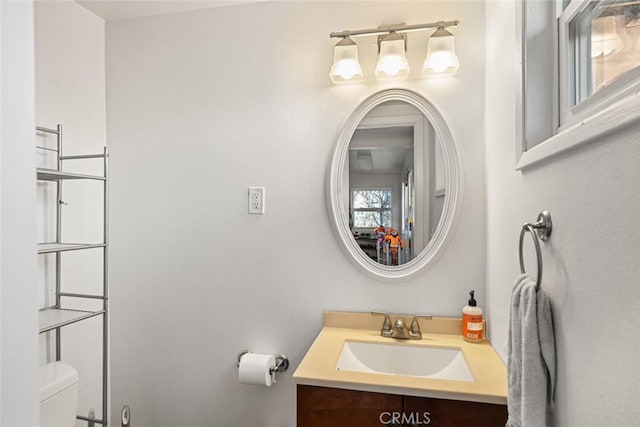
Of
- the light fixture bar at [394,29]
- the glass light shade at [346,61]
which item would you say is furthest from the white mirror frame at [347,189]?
the light fixture bar at [394,29]

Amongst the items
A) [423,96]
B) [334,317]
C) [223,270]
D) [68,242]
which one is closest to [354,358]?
[334,317]

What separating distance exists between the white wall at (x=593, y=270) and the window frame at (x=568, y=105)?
0.8 inches

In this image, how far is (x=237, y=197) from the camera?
1.77 m

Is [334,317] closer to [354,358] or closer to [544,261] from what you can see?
[354,358]

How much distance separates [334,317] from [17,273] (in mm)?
1260

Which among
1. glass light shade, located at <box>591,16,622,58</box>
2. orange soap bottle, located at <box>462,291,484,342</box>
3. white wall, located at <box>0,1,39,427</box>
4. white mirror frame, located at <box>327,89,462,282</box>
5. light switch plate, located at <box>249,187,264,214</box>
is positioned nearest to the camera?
white wall, located at <box>0,1,39,427</box>

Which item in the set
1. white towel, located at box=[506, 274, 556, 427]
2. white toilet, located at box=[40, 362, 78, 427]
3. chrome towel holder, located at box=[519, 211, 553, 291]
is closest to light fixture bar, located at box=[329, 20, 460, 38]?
chrome towel holder, located at box=[519, 211, 553, 291]

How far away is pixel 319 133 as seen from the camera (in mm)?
1677

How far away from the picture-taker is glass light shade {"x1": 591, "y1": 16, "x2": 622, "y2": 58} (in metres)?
0.77

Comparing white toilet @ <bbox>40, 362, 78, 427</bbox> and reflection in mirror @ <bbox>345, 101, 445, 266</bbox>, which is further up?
reflection in mirror @ <bbox>345, 101, 445, 266</bbox>

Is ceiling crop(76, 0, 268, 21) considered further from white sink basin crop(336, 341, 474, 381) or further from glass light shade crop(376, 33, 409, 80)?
white sink basin crop(336, 341, 474, 381)

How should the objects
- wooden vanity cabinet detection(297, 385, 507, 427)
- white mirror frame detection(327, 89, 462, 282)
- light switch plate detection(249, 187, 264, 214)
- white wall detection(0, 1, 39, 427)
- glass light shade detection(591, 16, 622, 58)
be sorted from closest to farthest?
white wall detection(0, 1, 39, 427) → glass light shade detection(591, 16, 622, 58) → wooden vanity cabinet detection(297, 385, 507, 427) → white mirror frame detection(327, 89, 462, 282) → light switch plate detection(249, 187, 264, 214)

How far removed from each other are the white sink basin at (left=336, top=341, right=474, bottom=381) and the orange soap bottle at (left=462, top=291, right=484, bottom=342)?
0.31ft

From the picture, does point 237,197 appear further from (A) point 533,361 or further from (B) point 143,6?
(A) point 533,361
